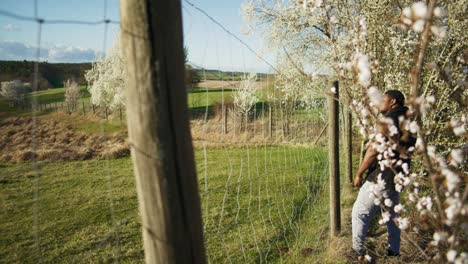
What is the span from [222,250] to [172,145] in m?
3.71

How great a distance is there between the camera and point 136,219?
6391 mm

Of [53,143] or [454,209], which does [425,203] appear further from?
[53,143]

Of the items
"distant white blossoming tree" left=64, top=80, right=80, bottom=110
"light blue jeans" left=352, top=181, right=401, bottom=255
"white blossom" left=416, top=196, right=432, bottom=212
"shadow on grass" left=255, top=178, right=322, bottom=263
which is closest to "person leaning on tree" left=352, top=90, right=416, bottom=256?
"light blue jeans" left=352, top=181, right=401, bottom=255

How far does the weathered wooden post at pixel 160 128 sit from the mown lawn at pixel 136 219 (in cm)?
66

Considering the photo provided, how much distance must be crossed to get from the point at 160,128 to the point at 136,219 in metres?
5.72

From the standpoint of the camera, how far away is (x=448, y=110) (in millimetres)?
6637

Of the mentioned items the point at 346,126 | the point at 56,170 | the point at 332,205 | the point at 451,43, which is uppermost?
the point at 451,43

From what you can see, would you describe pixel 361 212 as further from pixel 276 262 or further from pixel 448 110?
pixel 448 110

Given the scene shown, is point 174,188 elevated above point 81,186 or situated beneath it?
elevated above

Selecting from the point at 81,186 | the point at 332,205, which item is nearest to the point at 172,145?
the point at 332,205

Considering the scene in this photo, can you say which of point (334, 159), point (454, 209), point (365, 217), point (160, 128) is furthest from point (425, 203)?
point (334, 159)

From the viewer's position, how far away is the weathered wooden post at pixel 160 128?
3.59 ft

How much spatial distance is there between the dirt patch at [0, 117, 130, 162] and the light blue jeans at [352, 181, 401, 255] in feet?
36.8

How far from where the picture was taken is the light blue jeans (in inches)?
140
